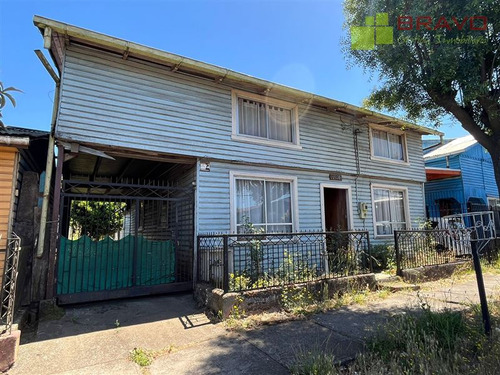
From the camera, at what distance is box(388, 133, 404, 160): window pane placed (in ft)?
39.0

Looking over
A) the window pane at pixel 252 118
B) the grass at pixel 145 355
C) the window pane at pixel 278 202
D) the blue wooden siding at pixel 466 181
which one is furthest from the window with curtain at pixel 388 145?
the grass at pixel 145 355

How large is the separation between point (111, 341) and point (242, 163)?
201 inches

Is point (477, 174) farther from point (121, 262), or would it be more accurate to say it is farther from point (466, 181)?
point (121, 262)

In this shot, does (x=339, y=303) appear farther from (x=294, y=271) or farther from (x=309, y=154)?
(x=309, y=154)

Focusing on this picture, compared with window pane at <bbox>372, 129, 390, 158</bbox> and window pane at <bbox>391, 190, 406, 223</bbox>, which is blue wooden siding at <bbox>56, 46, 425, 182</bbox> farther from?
window pane at <bbox>391, 190, 406, 223</bbox>

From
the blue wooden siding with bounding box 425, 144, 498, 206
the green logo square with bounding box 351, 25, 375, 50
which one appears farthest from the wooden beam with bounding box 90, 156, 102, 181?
the blue wooden siding with bounding box 425, 144, 498, 206

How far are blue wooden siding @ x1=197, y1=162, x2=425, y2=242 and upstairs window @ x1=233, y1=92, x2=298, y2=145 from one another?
1.02 meters

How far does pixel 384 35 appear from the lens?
25.2 ft

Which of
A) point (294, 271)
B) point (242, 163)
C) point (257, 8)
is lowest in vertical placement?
point (294, 271)

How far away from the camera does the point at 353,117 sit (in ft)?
35.0

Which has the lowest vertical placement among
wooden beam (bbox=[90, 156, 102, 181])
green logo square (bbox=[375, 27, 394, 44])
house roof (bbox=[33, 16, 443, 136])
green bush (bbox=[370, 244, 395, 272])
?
green bush (bbox=[370, 244, 395, 272])

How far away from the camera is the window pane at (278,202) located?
856 centimetres

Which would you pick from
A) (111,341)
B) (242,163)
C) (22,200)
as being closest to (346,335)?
(111,341)

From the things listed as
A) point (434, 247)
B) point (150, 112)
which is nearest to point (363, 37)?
point (150, 112)
